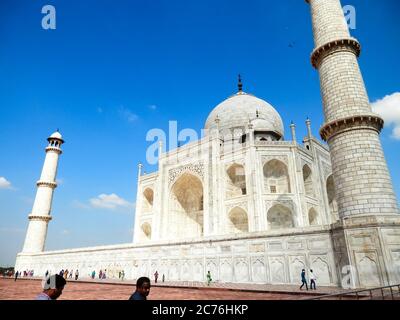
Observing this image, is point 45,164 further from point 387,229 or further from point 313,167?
point 387,229

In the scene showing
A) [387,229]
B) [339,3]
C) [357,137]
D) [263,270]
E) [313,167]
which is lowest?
[263,270]

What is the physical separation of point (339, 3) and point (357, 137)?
18.2ft

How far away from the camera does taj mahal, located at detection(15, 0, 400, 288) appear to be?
7.72 metres

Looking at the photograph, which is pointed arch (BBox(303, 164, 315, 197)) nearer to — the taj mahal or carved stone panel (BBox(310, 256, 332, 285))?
the taj mahal

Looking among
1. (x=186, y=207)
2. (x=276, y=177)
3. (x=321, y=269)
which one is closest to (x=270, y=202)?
(x=276, y=177)

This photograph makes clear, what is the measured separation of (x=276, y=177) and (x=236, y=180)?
111 inches

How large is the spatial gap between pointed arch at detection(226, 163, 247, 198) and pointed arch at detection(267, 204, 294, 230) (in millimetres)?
2776

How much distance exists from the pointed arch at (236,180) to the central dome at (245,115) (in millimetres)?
5215

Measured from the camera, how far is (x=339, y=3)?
10477mm

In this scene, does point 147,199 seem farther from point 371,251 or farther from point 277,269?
point 371,251

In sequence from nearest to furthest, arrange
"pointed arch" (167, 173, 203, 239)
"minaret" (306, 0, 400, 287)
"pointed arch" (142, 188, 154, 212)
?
"minaret" (306, 0, 400, 287)
"pointed arch" (167, 173, 203, 239)
"pointed arch" (142, 188, 154, 212)

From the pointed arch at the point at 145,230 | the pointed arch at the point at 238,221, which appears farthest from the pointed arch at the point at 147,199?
the pointed arch at the point at 238,221

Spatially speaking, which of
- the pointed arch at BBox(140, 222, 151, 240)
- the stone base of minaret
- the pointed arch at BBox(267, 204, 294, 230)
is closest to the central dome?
the pointed arch at BBox(267, 204, 294, 230)
